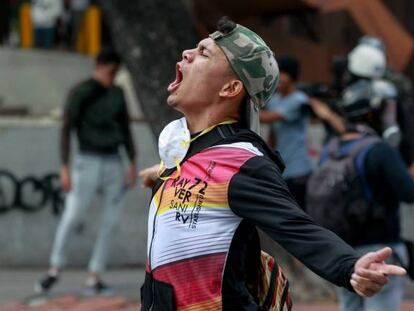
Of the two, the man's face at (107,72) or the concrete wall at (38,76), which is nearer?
the man's face at (107,72)

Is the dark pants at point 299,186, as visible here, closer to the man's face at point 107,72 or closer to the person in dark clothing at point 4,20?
the man's face at point 107,72

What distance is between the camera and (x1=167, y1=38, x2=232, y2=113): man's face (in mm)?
3682

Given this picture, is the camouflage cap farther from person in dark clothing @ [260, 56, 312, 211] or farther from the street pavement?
person in dark clothing @ [260, 56, 312, 211]

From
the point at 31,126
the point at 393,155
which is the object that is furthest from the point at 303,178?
the point at 393,155

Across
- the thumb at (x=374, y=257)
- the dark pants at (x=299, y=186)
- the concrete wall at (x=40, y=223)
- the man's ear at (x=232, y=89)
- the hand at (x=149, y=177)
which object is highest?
the man's ear at (x=232, y=89)

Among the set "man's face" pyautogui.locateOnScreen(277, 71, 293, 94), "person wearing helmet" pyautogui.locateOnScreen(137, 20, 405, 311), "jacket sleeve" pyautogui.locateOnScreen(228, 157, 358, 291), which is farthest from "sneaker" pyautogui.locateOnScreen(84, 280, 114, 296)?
"jacket sleeve" pyautogui.locateOnScreen(228, 157, 358, 291)

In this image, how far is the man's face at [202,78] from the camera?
3682mm

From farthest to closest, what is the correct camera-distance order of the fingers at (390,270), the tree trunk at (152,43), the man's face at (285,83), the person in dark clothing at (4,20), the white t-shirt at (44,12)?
the person in dark clothing at (4,20)
the white t-shirt at (44,12)
the man's face at (285,83)
the tree trunk at (152,43)
the fingers at (390,270)

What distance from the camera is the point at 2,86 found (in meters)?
13.3

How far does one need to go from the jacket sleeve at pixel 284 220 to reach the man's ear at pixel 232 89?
0.23 meters

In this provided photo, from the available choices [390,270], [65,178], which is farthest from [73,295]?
[390,270]

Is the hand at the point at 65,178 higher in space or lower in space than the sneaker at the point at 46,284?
higher

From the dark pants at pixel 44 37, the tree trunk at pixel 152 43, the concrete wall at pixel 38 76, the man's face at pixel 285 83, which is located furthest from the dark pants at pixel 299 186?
the dark pants at pixel 44 37

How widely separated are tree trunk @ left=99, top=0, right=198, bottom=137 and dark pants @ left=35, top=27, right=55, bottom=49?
6.39 metres
